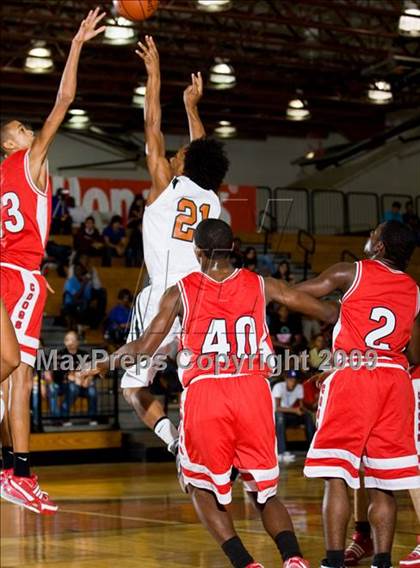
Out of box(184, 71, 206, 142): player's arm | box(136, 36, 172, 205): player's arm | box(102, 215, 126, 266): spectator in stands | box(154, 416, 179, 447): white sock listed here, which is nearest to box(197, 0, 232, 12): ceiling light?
box(102, 215, 126, 266): spectator in stands

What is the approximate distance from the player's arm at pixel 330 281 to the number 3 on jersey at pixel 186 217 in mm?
1452

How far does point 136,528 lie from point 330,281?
3462 millimetres

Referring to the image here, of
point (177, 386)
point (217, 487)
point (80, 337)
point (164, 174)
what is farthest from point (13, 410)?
point (80, 337)

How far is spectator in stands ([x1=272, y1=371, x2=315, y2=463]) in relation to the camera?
14898 mm

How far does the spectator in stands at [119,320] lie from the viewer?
15844mm

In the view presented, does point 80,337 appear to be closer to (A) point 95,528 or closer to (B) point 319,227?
(A) point 95,528

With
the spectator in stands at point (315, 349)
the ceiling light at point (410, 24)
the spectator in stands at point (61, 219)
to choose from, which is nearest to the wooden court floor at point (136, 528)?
the spectator in stands at point (315, 349)

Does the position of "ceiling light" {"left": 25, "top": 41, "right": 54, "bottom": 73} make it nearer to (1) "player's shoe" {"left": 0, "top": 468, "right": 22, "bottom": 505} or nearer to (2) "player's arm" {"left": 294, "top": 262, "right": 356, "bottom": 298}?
(1) "player's shoe" {"left": 0, "top": 468, "right": 22, "bottom": 505}

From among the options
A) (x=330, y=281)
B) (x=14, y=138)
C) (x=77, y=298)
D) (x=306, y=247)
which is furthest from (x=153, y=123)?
(x=306, y=247)

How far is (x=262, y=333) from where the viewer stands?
607cm

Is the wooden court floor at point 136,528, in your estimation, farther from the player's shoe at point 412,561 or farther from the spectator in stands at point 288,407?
the spectator in stands at point 288,407

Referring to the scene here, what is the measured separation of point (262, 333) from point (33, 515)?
4526 millimetres

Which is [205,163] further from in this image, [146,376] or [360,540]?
[360,540]

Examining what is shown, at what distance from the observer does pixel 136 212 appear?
2195 centimetres
